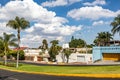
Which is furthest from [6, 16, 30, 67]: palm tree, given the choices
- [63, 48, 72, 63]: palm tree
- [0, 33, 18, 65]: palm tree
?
[63, 48, 72, 63]: palm tree

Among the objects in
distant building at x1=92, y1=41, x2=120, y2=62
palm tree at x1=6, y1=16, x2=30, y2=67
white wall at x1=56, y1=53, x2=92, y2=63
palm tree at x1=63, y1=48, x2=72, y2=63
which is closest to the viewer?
palm tree at x1=6, y1=16, x2=30, y2=67

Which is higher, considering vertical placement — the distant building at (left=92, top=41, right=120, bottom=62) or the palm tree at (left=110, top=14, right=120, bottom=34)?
the palm tree at (left=110, top=14, right=120, bottom=34)

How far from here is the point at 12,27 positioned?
62062mm

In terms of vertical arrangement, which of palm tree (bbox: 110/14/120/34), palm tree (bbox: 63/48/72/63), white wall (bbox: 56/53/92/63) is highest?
palm tree (bbox: 110/14/120/34)

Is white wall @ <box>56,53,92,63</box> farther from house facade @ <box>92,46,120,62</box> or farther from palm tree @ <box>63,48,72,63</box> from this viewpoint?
house facade @ <box>92,46,120,62</box>

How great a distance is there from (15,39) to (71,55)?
30351 millimetres

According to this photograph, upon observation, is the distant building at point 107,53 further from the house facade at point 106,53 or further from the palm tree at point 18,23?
the palm tree at point 18,23

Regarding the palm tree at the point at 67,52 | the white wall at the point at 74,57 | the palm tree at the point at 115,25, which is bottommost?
the white wall at the point at 74,57

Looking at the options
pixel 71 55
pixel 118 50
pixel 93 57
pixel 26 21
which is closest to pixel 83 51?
pixel 71 55

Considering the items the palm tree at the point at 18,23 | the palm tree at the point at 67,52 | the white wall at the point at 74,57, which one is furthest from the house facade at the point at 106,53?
the palm tree at the point at 18,23

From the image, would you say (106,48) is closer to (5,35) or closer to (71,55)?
(71,55)

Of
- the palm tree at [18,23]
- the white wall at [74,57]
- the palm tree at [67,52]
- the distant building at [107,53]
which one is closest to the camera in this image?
the palm tree at [18,23]

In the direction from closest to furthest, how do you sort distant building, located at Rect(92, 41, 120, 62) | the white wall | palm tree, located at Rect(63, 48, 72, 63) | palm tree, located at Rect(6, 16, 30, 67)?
palm tree, located at Rect(6, 16, 30, 67)
distant building, located at Rect(92, 41, 120, 62)
the white wall
palm tree, located at Rect(63, 48, 72, 63)

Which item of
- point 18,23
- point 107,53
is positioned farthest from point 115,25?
point 18,23
